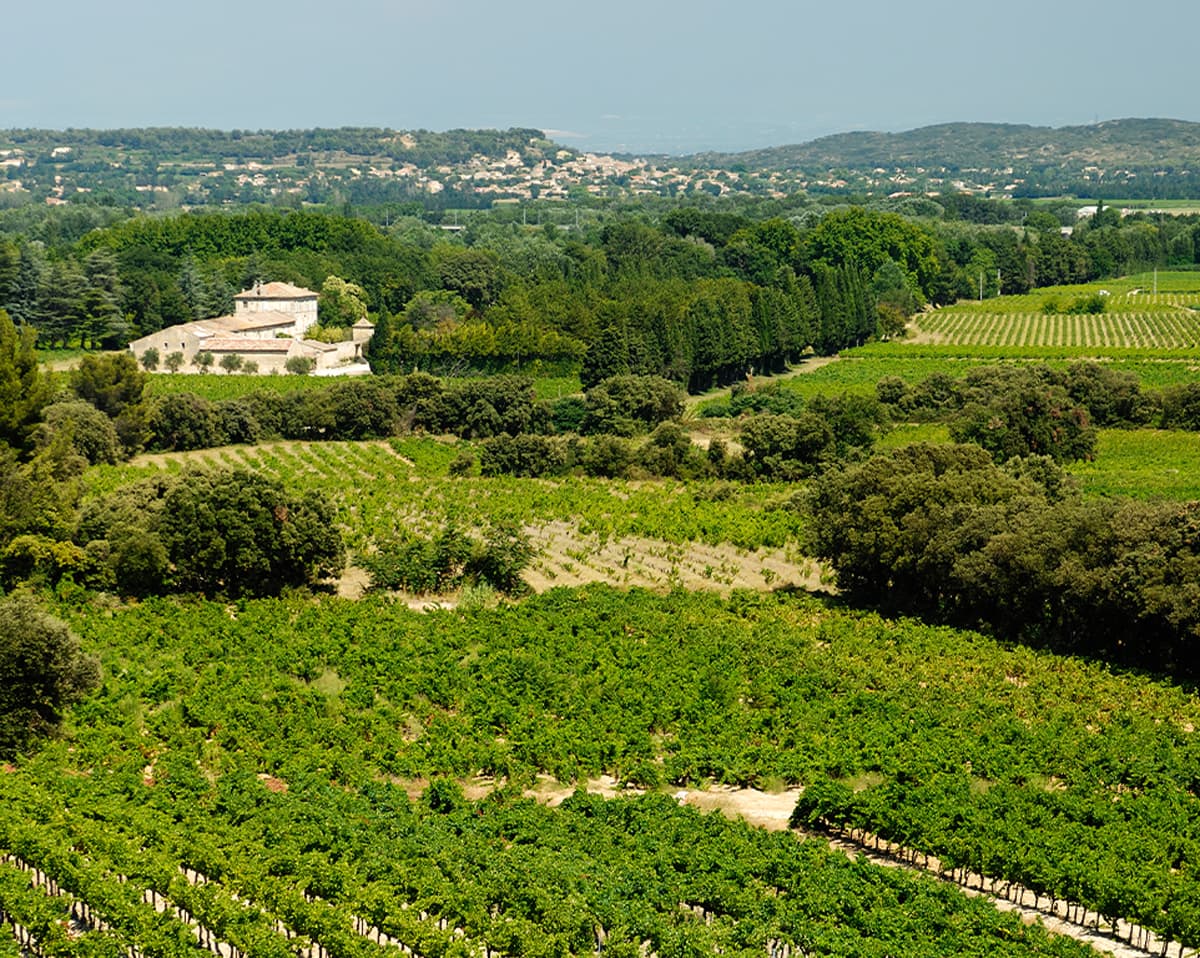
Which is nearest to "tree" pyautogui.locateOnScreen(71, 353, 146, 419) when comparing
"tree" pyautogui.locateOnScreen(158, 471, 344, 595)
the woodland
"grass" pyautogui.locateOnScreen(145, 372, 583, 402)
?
the woodland

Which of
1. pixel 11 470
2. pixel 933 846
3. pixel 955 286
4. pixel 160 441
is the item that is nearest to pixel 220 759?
pixel 933 846

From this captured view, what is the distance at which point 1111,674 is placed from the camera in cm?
3197

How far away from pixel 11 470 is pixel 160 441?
20385 mm

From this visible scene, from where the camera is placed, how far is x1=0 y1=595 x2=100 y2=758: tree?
26.9 m

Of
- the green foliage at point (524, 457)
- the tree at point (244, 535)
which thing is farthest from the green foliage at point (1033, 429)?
the tree at point (244, 535)

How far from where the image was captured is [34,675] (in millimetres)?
27484

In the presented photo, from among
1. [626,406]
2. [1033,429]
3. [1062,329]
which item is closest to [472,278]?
[1062,329]

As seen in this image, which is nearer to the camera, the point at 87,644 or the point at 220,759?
the point at 220,759

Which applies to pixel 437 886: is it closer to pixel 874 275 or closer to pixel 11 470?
pixel 11 470

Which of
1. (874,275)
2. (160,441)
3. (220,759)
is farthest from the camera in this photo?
(874,275)

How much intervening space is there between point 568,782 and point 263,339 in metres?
63.6

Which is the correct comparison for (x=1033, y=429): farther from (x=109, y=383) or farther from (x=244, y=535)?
(x=109, y=383)

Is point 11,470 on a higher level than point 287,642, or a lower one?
higher

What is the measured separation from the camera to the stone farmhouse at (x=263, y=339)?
84562 mm
